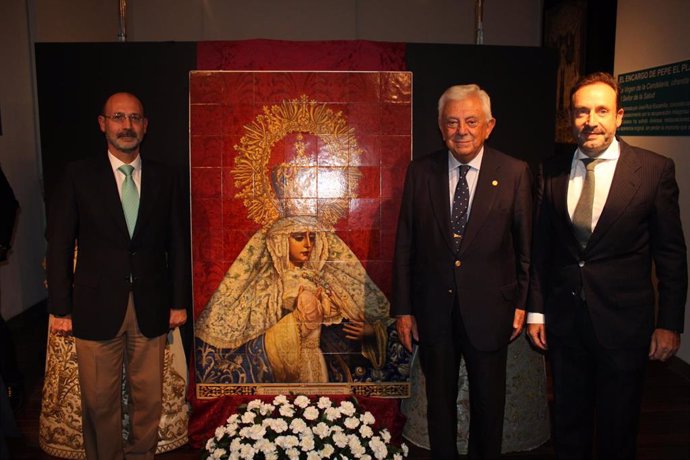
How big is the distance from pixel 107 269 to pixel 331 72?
Result: 144cm

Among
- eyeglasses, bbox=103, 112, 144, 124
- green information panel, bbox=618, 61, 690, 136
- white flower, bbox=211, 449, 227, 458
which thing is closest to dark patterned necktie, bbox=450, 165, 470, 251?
white flower, bbox=211, 449, 227, 458

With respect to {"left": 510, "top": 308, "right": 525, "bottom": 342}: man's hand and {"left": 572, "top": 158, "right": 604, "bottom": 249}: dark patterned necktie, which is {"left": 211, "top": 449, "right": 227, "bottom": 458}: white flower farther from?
{"left": 572, "top": 158, "right": 604, "bottom": 249}: dark patterned necktie

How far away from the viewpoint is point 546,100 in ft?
10.5

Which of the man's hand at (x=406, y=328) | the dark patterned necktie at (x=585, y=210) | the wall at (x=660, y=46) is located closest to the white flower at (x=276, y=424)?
the man's hand at (x=406, y=328)

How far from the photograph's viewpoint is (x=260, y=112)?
3102 millimetres

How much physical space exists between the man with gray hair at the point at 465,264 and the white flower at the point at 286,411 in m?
0.57

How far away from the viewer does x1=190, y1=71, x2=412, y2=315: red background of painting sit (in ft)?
10.2

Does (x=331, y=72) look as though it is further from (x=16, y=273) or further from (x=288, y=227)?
(x=16, y=273)

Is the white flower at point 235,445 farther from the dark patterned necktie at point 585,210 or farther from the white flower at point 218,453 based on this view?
the dark patterned necktie at point 585,210

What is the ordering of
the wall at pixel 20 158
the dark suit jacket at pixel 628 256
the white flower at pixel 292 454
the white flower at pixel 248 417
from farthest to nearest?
the wall at pixel 20 158 < the white flower at pixel 248 417 < the dark suit jacket at pixel 628 256 < the white flower at pixel 292 454

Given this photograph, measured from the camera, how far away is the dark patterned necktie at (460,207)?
2.46 meters

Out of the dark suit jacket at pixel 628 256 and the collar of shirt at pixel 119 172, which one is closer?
the dark suit jacket at pixel 628 256

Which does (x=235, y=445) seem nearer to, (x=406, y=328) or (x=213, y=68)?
(x=406, y=328)

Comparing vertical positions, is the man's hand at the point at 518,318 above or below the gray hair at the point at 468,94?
below
